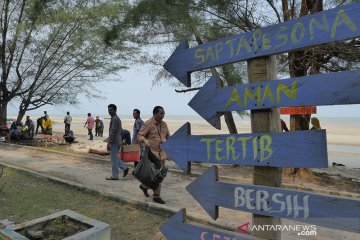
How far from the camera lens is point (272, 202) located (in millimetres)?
1919

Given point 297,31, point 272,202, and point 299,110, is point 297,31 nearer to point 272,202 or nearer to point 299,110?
point 272,202

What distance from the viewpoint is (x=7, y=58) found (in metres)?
16.8

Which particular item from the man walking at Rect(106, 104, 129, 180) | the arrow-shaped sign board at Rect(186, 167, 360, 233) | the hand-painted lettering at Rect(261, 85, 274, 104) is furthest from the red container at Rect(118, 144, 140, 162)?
the hand-painted lettering at Rect(261, 85, 274, 104)

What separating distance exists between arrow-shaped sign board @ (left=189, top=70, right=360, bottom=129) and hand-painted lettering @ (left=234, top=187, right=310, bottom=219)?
0.47 meters

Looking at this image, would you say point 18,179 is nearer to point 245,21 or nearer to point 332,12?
point 245,21

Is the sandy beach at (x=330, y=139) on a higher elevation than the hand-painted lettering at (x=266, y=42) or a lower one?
lower

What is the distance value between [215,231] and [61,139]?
1610 centimetres

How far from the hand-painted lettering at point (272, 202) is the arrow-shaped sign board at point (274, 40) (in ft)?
2.57

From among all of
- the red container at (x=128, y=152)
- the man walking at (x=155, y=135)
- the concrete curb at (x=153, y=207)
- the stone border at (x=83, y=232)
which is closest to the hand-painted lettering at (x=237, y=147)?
the stone border at (x=83, y=232)

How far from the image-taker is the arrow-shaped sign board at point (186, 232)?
2.03 meters

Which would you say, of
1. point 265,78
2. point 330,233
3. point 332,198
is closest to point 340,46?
point 330,233

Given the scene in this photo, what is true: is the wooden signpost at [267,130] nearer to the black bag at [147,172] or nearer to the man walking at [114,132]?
the black bag at [147,172]

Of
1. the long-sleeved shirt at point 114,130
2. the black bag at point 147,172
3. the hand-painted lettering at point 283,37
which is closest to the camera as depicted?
the hand-painted lettering at point 283,37

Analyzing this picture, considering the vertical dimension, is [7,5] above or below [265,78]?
above
